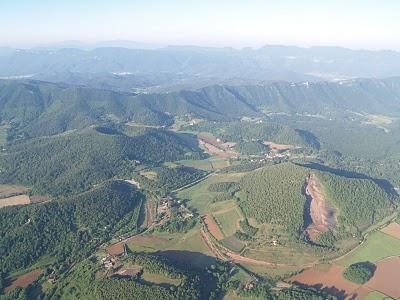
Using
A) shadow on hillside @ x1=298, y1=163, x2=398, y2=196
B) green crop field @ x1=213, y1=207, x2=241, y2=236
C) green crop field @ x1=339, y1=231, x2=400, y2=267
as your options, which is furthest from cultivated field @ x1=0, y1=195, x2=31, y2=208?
green crop field @ x1=339, y1=231, x2=400, y2=267

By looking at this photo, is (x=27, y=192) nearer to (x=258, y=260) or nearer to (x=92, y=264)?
(x=92, y=264)

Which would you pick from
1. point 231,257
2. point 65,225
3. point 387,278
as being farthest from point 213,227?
point 387,278

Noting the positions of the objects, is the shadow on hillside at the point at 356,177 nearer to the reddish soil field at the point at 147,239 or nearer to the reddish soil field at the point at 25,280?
the reddish soil field at the point at 147,239

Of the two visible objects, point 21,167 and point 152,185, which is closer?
point 152,185

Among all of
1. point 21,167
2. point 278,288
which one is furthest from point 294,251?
point 21,167

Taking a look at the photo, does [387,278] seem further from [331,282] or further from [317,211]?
[317,211]

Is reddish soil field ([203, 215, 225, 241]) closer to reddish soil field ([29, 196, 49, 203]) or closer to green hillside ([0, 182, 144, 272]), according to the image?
green hillside ([0, 182, 144, 272])

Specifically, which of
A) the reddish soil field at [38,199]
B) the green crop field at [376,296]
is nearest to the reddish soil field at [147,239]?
the reddish soil field at [38,199]
